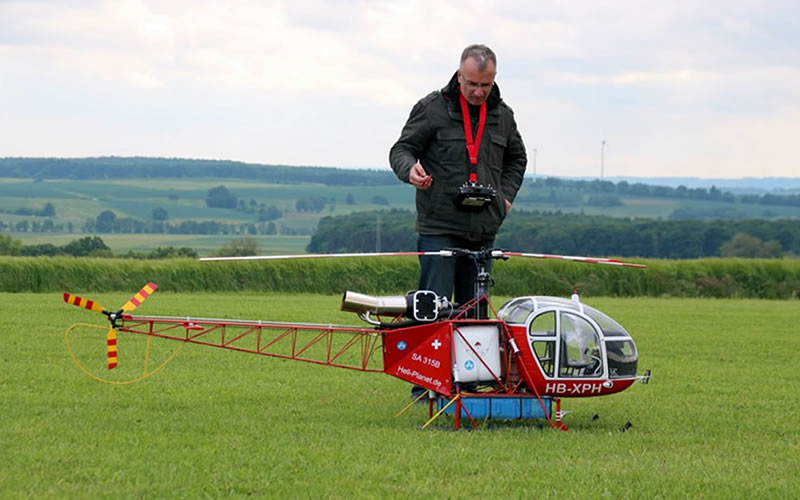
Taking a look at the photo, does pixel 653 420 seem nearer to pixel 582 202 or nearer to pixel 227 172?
pixel 582 202

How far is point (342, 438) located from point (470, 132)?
8.95 ft

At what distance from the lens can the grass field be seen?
6.64 metres

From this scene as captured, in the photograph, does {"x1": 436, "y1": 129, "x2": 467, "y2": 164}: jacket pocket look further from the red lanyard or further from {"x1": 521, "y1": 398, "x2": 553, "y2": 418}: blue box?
{"x1": 521, "y1": 398, "x2": 553, "y2": 418}: blue box

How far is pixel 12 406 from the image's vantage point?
922 cm

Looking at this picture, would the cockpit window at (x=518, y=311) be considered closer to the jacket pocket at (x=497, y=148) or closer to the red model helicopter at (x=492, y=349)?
the red model helicopter at (x=492, y=349)

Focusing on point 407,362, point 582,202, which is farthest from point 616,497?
point 582,202

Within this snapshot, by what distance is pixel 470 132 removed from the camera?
30.1 feet

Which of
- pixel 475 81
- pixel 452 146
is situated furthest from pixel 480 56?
pixel 452 146

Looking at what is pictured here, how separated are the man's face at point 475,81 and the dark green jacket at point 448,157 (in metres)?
0.16

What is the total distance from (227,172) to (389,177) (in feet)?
61.6

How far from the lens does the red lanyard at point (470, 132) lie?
917 cm

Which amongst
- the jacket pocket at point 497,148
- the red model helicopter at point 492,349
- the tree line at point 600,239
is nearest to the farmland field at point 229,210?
the tree line at point 600,239

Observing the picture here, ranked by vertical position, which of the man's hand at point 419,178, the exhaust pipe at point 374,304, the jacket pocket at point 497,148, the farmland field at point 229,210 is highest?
the jacket pocket at point 497,148

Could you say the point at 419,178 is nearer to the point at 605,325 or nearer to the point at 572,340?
the point at 572,340
